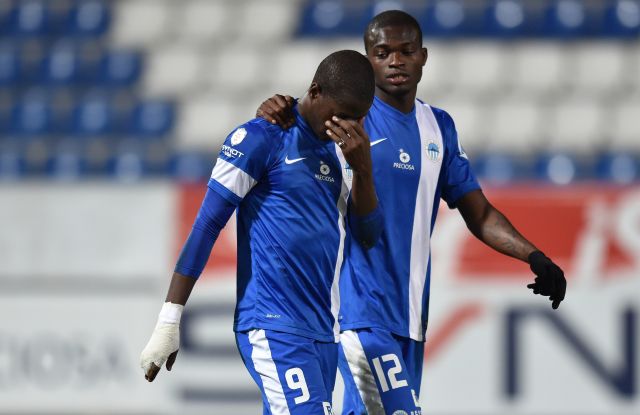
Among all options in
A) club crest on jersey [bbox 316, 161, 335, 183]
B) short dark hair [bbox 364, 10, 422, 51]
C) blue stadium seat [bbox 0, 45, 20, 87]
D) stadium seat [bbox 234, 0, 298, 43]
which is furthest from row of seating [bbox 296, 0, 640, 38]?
club crest on jersey [bbox 316, 161, 335, 183]

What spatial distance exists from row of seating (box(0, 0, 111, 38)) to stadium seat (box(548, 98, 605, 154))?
5414 millimetres

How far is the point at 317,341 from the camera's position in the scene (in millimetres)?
4336

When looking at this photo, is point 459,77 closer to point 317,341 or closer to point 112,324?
point 112,324

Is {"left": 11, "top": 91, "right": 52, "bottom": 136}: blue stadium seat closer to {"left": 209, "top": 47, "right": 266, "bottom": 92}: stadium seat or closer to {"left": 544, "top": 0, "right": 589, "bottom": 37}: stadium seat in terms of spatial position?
{"left": 209, "top": 47, "right": 266, "bottom": 92}: stadium seat

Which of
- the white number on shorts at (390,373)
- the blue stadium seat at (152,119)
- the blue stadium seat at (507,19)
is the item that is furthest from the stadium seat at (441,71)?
the white number on shorts at (390,373)

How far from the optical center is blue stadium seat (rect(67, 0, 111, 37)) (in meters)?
12.9

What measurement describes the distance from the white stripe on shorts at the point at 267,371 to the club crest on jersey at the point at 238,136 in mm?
730

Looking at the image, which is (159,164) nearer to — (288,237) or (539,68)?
(539,68)

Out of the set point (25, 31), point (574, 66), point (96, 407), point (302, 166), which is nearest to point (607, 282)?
point (574, 66)

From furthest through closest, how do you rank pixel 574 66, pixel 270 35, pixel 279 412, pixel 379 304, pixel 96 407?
pixel 270 35, pixel 574 66, pixel 96 407, pixel 379 304, pixel 279 412

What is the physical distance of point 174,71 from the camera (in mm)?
12359

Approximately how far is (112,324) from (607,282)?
12.9 feet

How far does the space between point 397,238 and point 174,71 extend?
310 inches

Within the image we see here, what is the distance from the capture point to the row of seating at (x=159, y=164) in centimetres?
1005
